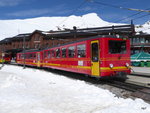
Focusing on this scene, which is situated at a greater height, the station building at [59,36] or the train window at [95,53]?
the station building at [59,36]

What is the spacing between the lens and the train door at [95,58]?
11.2 metres

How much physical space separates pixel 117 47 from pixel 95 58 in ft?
5.27

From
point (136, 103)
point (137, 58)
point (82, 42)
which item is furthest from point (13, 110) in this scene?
point (137, 58)

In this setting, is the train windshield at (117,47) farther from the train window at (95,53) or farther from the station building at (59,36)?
the station building at (59,36)

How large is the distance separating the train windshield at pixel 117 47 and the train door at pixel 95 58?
0.85 m

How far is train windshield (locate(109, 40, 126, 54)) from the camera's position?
445 inches

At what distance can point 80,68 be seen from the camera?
13445 mm

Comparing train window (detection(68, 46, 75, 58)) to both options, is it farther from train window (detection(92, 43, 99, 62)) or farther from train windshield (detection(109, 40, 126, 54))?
train windshield (detection(109, 40, 126, 54))

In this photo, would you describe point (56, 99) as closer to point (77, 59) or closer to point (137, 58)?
point (77, 59)

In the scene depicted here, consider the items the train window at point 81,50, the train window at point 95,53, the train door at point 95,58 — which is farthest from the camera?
the train window at point 81,50

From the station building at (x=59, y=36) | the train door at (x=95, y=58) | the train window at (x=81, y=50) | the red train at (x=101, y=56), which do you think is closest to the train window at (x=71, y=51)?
the red train at (x=101, y=56)

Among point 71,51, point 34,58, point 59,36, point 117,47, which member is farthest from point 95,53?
point 59,36

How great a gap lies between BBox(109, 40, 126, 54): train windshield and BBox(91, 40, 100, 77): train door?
2.80 ft

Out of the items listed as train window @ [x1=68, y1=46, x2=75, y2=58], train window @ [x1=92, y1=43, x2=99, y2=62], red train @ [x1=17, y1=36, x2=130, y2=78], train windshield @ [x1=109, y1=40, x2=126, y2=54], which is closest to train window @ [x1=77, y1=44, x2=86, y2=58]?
red train @ [x1=17, y1=36, x2=130, y2=78]
